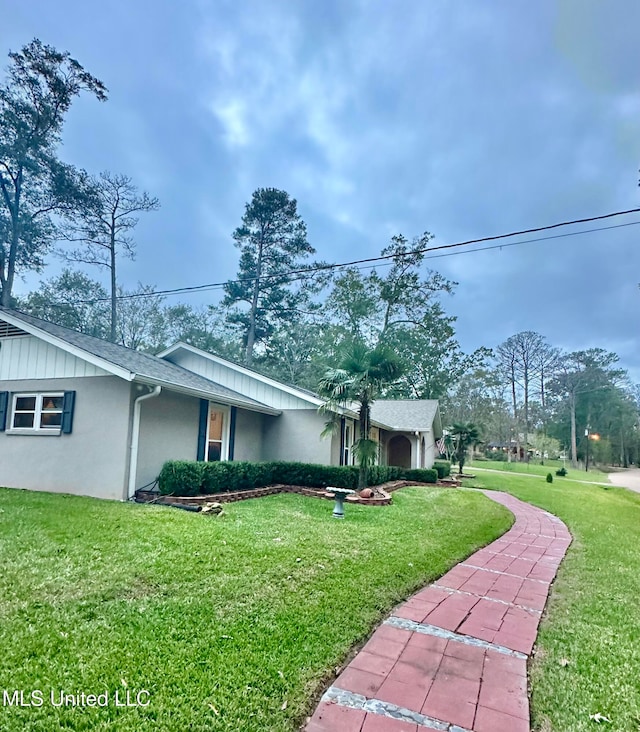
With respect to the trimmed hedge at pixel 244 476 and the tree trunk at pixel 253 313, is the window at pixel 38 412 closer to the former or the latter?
the trimmed hedge at pixel 244 476

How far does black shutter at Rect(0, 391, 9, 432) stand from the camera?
10305 mm

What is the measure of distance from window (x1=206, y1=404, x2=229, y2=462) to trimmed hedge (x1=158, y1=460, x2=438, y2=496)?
1271mm

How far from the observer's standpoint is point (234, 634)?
3.37m

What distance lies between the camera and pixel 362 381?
38.4 feet

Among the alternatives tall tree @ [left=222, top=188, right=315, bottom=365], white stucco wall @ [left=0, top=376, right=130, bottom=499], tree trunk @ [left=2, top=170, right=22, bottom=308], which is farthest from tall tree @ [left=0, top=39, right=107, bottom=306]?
white stucco wall @ [left=0, top=376, right=130, bottom=499]

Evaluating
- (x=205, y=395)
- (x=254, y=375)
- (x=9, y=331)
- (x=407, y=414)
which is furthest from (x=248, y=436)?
(x=407, y=414)

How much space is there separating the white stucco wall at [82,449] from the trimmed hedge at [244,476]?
103 centimetres

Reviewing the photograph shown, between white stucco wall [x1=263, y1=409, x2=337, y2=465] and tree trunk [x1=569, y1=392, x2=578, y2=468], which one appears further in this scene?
tree trunk [x1=569, y1=392, x2=578, y2=468]

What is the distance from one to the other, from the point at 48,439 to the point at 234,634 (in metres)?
8.41

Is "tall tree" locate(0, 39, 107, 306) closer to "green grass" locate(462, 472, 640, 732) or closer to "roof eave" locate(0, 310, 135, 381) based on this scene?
"roof eave" locate(0, 310, 135, 381)

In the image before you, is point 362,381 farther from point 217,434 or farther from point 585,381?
point 585,381

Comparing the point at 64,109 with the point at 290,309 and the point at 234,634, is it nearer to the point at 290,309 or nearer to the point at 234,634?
the point at 290,309

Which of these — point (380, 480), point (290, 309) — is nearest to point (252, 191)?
point (290, 309)

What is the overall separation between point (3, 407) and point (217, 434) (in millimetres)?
5075
